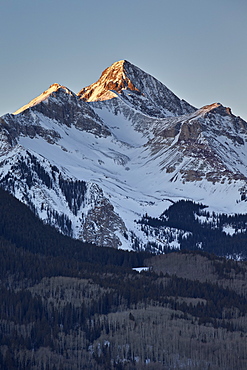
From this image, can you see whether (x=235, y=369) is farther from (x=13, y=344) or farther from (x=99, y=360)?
(x=13, y=344)

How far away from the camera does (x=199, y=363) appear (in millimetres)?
192750

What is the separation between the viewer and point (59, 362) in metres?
193

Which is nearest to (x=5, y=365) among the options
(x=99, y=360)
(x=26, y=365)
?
(x=26, y=365)

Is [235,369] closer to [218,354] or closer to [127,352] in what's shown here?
[218,354]

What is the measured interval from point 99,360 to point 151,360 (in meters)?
9.64

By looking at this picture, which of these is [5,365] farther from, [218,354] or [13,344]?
[218,354]

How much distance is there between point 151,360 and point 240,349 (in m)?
17.7

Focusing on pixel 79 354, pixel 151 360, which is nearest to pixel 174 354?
pixel 151 360

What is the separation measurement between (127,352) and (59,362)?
13.4 meters

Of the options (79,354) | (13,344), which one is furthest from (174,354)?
(13,344)

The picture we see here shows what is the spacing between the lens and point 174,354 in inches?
7766

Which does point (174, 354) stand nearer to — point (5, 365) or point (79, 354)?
point (79, 354)

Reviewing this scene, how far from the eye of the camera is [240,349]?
19962 cm

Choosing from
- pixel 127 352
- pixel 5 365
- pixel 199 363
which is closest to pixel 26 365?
pixel 5 365
